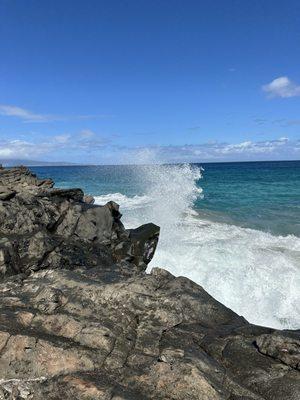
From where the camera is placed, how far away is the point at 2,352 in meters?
5.59

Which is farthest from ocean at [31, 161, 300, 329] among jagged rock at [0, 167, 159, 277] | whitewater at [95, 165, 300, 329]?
jagged rock at [0, 167, 159, 277]

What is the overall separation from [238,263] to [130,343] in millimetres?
11147

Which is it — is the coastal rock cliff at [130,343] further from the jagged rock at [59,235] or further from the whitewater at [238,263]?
the whitewater at [238,263]

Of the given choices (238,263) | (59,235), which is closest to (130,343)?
(59,235)

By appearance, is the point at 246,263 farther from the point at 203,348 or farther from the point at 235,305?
the point at 203,348

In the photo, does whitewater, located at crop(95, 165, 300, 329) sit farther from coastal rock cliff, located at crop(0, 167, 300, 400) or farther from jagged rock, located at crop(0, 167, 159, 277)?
coastal rock cliff, located at crop(0, 167, 300, 400)

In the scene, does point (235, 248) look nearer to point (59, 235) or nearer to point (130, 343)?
point (59, 235)

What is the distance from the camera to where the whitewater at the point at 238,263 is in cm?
1356

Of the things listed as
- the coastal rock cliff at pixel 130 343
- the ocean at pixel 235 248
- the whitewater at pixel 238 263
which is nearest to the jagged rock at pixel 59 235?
the coastal rock cliff at pixel 130 343

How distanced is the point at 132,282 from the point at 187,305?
1.10 m

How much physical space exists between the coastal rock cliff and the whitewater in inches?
248

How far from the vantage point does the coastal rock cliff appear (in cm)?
514

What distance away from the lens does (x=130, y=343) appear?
5992 mm

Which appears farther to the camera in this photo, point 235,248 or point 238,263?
point 235,248
